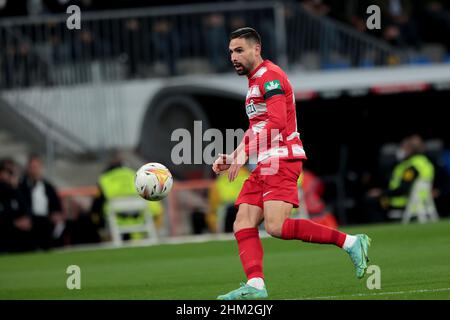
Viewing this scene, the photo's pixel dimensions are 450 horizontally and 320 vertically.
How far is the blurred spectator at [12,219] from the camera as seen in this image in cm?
2269

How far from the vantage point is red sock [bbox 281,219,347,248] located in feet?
35.8

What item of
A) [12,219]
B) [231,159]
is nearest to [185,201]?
[12,219]

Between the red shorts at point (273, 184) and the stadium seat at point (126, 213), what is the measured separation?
12550 mm

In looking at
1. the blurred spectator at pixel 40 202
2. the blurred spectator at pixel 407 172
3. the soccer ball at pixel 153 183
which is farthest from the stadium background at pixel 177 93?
the soccer ball at pixel 153 183

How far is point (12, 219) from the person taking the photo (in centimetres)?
2273

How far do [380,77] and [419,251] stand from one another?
9945mm

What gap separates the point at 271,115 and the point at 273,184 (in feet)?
2.02

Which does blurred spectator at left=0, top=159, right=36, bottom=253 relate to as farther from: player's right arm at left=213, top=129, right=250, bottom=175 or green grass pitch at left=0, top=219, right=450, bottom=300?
player's right arm at left=213, top=129, right=250, bottom=175

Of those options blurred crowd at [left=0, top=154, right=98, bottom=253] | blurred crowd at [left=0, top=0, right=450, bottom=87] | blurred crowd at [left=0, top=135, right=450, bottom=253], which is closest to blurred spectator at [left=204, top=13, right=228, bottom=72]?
blurred crowd at [left=0, top=0, right=450, bottom=87]

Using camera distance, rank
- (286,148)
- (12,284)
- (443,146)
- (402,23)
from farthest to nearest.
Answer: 1. (402,23)
2. (443,146)
3. (12,284)
4. (286,148)

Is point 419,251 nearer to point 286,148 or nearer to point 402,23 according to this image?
point 286,148

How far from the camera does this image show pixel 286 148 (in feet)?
36.4
